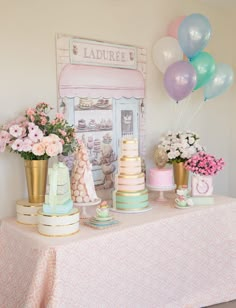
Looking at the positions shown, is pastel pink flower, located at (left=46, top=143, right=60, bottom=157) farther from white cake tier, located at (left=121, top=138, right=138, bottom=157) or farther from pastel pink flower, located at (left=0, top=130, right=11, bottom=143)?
white cake tier, located at (left=121, top=138, right=138, bottom=157)

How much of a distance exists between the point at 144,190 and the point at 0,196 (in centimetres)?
86

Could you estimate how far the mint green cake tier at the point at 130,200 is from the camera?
2.59 m

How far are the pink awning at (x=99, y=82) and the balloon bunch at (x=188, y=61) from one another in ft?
0.78

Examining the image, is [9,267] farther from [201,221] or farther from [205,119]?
[205,119]

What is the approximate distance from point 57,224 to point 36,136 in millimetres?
492

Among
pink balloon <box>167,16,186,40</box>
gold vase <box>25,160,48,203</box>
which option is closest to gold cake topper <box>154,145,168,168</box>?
pink balloon <box>167,16,186,40</box>

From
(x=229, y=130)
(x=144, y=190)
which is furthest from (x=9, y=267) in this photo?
(x=229, y=130)

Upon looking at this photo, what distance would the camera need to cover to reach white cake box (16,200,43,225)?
7.61 ft

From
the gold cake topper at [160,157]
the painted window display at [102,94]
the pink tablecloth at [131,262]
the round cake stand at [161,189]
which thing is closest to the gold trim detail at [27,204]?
the pink tablecloth at [131,262]

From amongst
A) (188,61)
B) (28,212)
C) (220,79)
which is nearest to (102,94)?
(188,61)

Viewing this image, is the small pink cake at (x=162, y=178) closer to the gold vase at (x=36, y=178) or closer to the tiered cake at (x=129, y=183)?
the tiered cake at (x=129, y=183)

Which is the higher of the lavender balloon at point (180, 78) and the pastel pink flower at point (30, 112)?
the lavender balloon at point (180, 78)

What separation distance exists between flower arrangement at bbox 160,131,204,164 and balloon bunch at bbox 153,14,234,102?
290 millimetres

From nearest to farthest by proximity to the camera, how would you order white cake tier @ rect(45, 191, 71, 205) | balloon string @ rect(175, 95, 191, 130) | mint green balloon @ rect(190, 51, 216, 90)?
white cake tier @ rect(45, 191, 71, 205) → mint green balloon @ rect(190, 51, 216, 90) → balloon string @ rect(175, 95, 191, 130)
